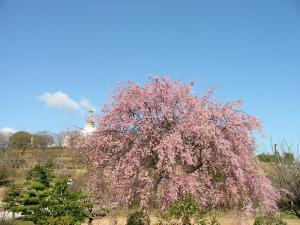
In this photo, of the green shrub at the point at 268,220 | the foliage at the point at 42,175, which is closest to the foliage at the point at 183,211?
the green shrub at the point at 268,220

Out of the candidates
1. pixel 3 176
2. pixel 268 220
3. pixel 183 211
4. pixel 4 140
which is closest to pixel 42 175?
pixel 3 176

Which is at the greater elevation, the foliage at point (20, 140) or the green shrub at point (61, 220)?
the foliage at point (20, 140)

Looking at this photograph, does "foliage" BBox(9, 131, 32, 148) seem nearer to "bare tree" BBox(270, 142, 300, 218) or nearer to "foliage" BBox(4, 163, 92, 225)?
"foliage" BBox(4, 163, 92, 225)

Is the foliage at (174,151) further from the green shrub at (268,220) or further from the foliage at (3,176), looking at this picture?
the foliage at (3,176)

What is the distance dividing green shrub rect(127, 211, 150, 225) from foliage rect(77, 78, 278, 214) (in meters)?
0.79

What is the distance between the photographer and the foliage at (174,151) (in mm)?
14281

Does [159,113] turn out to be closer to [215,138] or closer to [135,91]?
[135,91]

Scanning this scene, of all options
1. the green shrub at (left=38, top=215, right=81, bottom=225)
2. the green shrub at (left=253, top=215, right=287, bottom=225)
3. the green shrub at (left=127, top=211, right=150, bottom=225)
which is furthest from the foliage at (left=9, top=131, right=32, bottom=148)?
the green shrub at (left=253, top=215, right=287, bottom=225)

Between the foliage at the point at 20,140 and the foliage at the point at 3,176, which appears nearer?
the foliage at the point at 3,176

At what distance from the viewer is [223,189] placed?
15.1 meters

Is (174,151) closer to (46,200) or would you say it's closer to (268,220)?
(268,220)

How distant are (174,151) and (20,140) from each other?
59.6 meters

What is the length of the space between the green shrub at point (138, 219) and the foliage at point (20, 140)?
5475cm

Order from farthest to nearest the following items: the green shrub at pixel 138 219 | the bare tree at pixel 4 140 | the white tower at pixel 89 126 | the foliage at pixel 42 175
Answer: the bare tree at pixel 4 140 → the foliage at pixel 42 175 → the white tower at pixel 89 126 → the green shrub at pixel 138 219
